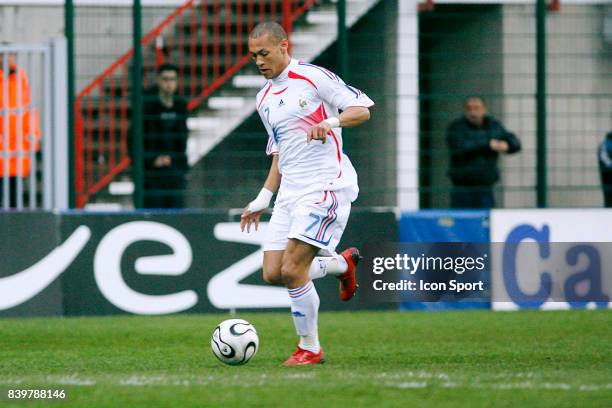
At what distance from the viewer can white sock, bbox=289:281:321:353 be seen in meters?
8.27

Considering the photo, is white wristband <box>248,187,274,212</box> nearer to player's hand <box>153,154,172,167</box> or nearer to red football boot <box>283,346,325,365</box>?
red football boot <box>283,346,325,365</box>

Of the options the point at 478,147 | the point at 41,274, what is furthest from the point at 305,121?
the point at 478,147

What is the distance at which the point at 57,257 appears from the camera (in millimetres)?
12438

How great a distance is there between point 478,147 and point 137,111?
354cm

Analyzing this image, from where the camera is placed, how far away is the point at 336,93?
27.5 ft

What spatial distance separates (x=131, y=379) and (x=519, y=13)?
9.83m

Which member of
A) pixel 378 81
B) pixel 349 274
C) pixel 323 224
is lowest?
pixel 349 274

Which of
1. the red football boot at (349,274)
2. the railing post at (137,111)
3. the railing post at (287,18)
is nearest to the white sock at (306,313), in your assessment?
the red football boot at (349,274)

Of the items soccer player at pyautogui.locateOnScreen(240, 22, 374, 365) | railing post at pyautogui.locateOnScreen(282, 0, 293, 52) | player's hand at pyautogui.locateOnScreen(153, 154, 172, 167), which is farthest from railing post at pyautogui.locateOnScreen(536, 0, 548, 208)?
soccer player at pyautogui.locateOnScreen(240, 22, 374, 365)

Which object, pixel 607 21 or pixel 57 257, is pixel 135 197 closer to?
pixel 57 257

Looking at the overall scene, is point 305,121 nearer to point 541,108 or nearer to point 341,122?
point 341,122

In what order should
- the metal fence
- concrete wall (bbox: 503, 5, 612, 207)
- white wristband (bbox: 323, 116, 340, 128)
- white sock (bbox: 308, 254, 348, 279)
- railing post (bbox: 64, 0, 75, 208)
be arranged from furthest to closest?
concrete wall (bbox: 503, 5, 612, 207)
the metal fence
railing post (bbox: 64, 0, 75, 208)
white sock (bbox: 308, 254, 348, 279)
white wristband (bbox: 323, 116, 340, 128)

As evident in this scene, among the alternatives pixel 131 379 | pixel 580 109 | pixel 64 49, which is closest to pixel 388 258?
pixel 64 49

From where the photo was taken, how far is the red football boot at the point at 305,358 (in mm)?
8258
